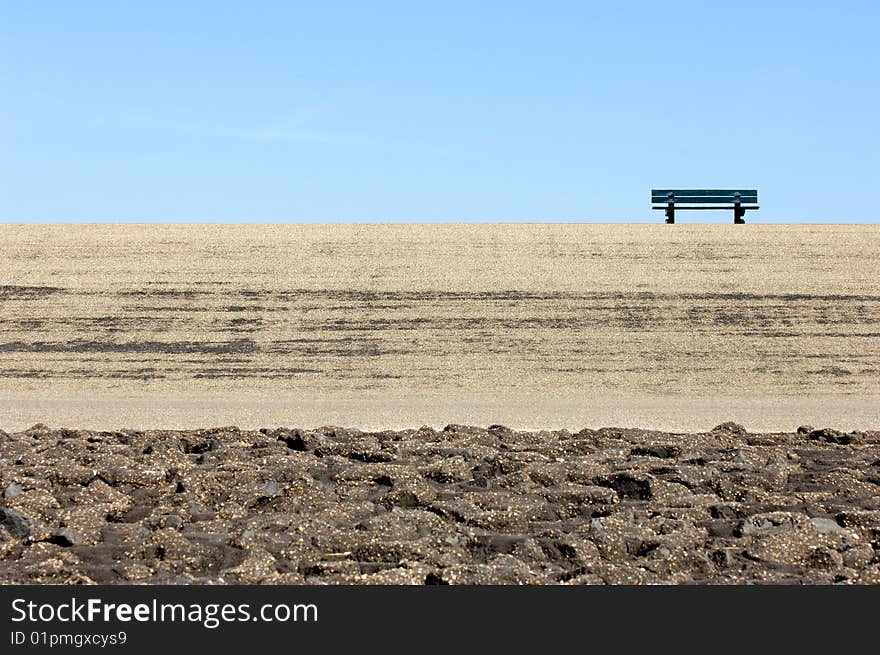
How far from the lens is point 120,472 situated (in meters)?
7.14

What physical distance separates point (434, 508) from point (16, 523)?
7.98 feet

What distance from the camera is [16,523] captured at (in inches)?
238

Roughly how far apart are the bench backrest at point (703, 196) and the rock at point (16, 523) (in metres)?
23.9

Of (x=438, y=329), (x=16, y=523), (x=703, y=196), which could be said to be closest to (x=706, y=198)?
(x=703, y=196)

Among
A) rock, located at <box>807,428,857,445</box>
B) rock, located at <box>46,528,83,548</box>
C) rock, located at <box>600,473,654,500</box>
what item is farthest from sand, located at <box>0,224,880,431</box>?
rock, located at <box>46,528,83,548</box>

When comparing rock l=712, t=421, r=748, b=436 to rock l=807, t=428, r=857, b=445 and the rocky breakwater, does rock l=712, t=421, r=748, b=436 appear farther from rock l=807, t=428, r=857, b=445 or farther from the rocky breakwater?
rock l=807, t=428, r=857, b=445

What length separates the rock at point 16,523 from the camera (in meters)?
5.96

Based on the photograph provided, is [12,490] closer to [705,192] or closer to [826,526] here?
[826,526]

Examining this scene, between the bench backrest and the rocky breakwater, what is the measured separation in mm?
20141

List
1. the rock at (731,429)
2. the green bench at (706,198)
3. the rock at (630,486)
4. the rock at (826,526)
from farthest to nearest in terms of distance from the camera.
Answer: the green bench at (706,198), the rock at (731,429), the rock at (630,486), the rock at (826,526)

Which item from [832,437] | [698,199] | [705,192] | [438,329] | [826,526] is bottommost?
[826,526]

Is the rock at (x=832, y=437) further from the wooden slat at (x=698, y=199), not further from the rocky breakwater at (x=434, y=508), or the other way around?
the wooden slat at (x=698, y=199)

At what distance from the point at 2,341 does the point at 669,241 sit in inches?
558

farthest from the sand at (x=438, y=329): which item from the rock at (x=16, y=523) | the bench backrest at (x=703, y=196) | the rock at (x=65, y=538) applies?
the rock at (x=65, y=538)
